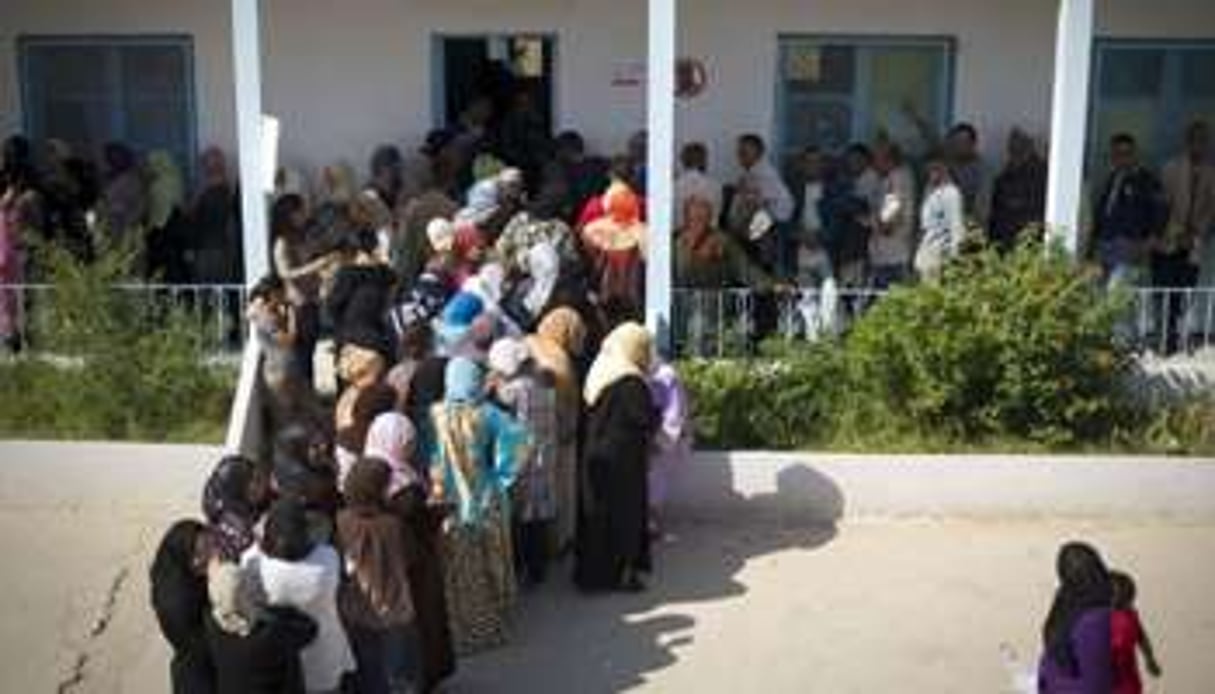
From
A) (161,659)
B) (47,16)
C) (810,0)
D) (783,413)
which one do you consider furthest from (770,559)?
(47,16)

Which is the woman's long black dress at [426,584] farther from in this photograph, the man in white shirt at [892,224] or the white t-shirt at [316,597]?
the man in white shirt at [892,224]

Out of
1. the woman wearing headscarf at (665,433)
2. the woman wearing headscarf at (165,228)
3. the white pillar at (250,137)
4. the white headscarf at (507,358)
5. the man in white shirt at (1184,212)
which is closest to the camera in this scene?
the white headscarf at (507,358)

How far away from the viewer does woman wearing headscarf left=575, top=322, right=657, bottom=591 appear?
30.8 feet

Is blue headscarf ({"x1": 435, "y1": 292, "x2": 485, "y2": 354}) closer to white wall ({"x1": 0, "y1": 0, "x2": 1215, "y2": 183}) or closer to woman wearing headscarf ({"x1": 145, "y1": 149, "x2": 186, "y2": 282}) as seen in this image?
woman wearing headscarf ({"x1": 145, "y1": 149, "x2": 186, "y2": 282})

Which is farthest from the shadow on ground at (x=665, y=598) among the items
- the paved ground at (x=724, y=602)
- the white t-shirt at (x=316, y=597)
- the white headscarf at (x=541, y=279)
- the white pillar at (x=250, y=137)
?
the white pillar at (x=250, y=137)

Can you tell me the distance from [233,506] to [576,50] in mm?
6604

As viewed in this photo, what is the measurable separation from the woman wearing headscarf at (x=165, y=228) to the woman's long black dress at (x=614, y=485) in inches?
170

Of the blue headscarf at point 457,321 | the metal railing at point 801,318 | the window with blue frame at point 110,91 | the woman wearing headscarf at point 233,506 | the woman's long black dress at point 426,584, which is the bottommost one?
the woman's long black dress at point 426,584

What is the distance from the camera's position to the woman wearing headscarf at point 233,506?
7398 mm

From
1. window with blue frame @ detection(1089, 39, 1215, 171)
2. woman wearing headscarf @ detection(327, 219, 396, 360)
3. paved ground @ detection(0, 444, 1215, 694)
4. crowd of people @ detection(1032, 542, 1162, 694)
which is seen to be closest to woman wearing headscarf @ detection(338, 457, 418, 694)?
paved ground @ detection(0, 444, 1215, 694)

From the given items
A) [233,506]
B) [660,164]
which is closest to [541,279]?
[660,164]

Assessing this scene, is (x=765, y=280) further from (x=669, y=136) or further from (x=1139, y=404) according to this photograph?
(x=1139, y=404)

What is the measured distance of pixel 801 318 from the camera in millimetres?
12016

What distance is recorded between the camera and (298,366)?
10266 millimetres
